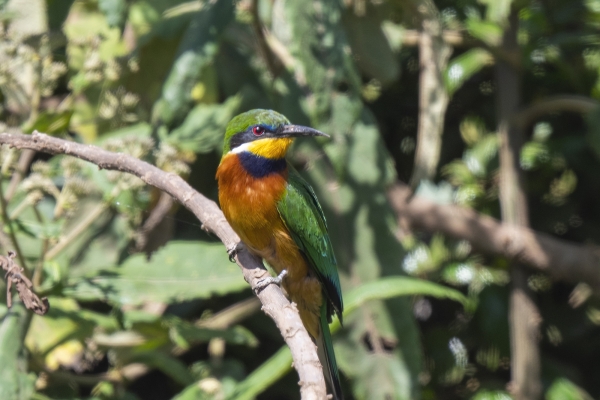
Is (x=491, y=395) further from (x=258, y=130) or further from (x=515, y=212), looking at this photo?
(x=258, y=130)

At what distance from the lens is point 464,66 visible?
3.63 meters

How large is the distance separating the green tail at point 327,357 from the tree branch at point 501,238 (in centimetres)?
106

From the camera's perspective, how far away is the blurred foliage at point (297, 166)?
8.57 feet

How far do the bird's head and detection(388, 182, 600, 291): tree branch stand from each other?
1025 millimetres

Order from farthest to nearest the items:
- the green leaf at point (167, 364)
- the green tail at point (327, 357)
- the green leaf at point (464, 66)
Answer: the green leaf at point (464, 66)
the green leaf at point (167, 364)
the green tail at point (327, 357)

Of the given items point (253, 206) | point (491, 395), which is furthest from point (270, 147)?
point (491, 395)

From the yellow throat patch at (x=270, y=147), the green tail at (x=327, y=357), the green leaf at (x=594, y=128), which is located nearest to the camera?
the green tail at (x=327, y=357)

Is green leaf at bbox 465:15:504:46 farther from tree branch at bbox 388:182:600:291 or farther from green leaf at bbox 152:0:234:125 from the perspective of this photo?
green leaf at bbox 152:0:234:125

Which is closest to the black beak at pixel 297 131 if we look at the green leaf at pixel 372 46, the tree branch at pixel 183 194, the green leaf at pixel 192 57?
the green leaf at pixel 192 57

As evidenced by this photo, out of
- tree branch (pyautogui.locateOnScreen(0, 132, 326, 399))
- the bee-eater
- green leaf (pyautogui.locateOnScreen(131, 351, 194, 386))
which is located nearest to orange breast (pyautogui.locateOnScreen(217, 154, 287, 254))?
the bee-eater

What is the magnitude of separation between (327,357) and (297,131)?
0.69 meters

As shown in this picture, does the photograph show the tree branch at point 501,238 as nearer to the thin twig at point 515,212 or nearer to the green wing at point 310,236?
the thin twig at point 515,212

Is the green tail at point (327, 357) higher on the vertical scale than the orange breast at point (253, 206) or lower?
lower

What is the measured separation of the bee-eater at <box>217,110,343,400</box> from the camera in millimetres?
2506
